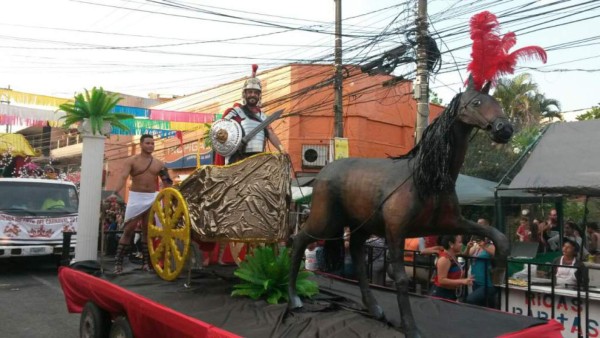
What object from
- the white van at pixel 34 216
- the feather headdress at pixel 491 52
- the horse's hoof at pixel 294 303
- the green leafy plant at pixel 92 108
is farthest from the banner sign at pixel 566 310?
the white van at pixel 34 216

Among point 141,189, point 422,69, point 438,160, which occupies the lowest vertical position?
point 141,189

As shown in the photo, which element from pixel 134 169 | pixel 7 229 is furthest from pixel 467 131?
pixel 7 229

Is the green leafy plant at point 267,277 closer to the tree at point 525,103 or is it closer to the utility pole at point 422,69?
the utility pole at point 422,69

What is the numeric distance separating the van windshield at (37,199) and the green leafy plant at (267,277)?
7.62 metres

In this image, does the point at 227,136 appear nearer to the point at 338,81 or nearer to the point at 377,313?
the point at 377,313

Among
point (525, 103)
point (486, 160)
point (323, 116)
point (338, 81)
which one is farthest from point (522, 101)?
point (338, 81)

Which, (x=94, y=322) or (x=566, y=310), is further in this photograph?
(x=566, y=310)

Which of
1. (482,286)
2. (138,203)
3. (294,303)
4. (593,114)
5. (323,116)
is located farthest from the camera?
(593,114)

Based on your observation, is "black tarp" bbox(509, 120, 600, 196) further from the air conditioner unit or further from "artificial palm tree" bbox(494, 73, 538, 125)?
"artificial palm tree" bbox(494, 73, 538, 125)

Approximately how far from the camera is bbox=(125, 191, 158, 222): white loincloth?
567 centimetres

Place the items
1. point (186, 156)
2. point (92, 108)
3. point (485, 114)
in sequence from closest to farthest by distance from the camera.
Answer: point (485, 114), point (92, 108), point (186, 156)

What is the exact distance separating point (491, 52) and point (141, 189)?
411 centimetres

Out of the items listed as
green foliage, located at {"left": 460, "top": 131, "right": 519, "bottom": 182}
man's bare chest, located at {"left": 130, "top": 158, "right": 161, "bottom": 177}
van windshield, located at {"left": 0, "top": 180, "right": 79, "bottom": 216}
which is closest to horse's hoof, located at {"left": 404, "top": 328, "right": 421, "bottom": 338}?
man's bare chest, located at {"left": 130, "top": 158, "right": 161, "bottom": 177}

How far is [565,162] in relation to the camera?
23.2 feet
